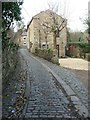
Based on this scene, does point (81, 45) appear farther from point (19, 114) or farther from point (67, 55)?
point (19, 114)

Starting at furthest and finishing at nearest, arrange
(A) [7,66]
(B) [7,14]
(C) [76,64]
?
(C) [76,64] → (B) [7,14] → (A) [7,66]

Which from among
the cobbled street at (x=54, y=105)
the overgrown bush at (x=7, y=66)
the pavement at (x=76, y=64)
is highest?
the overgrown bush at (x=7, y=66)

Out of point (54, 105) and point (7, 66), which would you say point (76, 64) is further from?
point (54, 105)

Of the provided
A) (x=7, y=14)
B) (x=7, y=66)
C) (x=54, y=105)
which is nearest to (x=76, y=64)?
(x=7, y=14)

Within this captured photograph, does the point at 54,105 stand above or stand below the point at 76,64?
above

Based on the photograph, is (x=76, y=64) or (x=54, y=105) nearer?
(x=54, y=105)

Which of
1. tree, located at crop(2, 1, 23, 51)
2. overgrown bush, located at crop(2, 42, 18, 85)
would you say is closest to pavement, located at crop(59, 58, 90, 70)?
tree, located at crop(2, 1, 23, 51)

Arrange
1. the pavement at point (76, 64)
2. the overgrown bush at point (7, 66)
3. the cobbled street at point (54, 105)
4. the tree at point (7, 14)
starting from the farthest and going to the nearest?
the pavement at point (76, 64)
the tree at point (7, 14)
the overgrown bush at point (7, 66)
the cobbled street at point (54, 105)

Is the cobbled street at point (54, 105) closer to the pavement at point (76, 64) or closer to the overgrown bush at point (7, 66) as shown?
the overgrown bush at point (7, 66)

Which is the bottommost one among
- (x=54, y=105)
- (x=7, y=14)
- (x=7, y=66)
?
(x=54, y=105)

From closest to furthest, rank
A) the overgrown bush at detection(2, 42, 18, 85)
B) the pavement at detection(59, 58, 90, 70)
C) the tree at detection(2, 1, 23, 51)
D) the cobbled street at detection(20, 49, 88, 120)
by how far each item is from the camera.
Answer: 1. the cobbled street at detection(20, 49, 88, 120)
2. the overgrown bush at detection(2, 42, 18, 85)
3. the tree at detection(2, 1, 23, 51)
4. the pavement at detection(59, 58, 90, 70)

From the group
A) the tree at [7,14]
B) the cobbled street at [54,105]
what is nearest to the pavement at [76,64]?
the tree at [7,14]

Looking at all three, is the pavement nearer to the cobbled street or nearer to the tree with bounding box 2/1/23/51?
the tree with bounding box 2/1/23/51

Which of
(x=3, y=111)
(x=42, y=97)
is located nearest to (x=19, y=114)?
(x=3, y=111)
